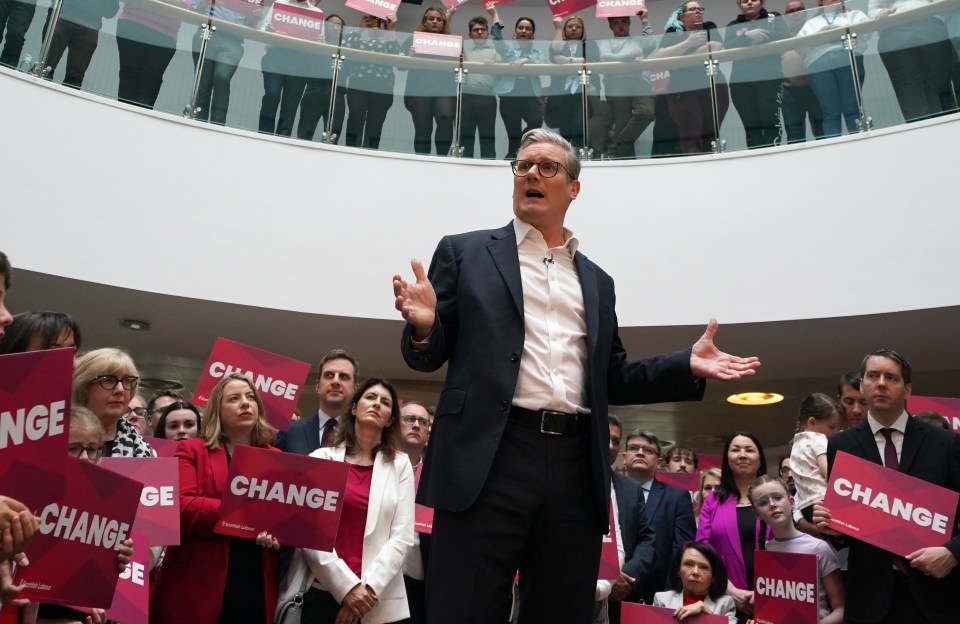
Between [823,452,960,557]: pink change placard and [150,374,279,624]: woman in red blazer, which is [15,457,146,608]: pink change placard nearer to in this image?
[150,374,279,624]: woman in red blazer

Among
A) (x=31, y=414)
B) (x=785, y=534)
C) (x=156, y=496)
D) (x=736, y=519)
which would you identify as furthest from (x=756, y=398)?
(x=31, y=414)

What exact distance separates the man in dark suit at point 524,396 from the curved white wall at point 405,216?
463cm

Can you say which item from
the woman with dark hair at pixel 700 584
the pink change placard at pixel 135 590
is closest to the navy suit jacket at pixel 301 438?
the pink change placard at pixel 135 590

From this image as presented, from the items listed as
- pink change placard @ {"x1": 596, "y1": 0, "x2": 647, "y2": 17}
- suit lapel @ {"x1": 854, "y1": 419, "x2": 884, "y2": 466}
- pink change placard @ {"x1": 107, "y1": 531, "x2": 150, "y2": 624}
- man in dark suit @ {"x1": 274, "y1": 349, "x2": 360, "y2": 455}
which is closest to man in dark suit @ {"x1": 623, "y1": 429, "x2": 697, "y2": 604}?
suit lapel @ {"x1": 854, "y1": 419, "x2": 884, "y2": 466}

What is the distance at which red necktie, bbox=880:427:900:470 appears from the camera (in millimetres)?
3307

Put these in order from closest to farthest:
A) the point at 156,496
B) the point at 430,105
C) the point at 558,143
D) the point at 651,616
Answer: the point at 558,143
the point at 156,496
the point at 651,616
the point at 430,105

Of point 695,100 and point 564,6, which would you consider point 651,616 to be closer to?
point 695,100

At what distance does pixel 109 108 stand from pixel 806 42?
500 cm

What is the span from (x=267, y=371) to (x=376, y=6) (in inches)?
160

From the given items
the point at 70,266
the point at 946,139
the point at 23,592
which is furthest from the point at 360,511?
the point at 946,139

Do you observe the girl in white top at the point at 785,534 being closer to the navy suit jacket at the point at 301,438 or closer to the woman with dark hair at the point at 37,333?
the navy suit jacket at the point at 301,438

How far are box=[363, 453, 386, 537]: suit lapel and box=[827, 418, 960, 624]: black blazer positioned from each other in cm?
163

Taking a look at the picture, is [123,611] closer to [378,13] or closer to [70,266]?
[70,266]

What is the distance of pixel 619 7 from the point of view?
7.49 meters
